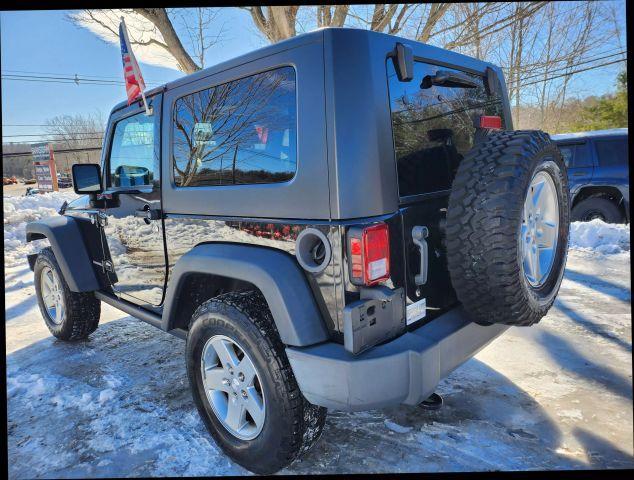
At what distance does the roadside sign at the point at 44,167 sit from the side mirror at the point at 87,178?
21257 mm

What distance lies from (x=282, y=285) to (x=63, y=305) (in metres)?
2.93

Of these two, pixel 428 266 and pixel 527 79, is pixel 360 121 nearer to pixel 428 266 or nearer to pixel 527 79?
pixel 428 266

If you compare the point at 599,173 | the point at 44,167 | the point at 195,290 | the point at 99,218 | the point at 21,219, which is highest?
the point at 44,167

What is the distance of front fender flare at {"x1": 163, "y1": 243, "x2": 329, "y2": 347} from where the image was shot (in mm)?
1840

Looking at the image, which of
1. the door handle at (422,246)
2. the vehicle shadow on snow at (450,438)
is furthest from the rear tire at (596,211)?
the door handle at (422,246)

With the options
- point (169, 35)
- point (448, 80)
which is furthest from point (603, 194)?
point (169, 35)

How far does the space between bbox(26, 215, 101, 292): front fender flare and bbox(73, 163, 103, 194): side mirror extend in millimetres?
436

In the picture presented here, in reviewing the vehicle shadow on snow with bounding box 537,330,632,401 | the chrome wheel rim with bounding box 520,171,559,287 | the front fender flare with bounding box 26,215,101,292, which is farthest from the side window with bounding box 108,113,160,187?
the vehicle shadow on snow with bounding box 537,330,632,401

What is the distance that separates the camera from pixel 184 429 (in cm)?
258

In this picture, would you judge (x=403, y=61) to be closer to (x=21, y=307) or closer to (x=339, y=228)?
(x=339, y=228)

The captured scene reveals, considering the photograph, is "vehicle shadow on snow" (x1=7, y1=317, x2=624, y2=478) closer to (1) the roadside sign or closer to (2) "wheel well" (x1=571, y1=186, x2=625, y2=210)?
(2) "wheel well" (x1=571, y1=186, x2=625, y2=210)

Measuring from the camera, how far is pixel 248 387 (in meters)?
2.12

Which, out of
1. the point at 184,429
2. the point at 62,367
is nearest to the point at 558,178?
the point at 184,429

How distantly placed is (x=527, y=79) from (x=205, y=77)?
17.6 metres
